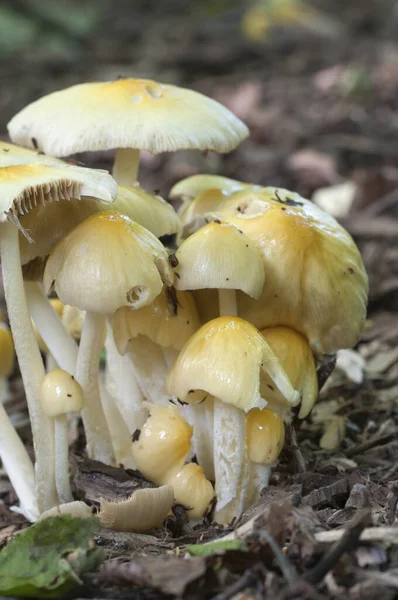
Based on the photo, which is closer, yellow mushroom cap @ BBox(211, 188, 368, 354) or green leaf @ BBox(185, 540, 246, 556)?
green leaf @ BBox(185, 540, 246, 556)

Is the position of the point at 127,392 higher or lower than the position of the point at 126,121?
lower

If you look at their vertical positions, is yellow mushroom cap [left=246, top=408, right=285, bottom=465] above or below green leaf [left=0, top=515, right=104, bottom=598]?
below

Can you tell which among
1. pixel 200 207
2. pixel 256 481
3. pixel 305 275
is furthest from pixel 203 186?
pixel 256 481

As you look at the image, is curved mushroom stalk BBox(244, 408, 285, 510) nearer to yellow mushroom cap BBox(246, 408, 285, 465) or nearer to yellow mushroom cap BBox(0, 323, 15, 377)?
yellow mushroom cap BBox(246, 408, 285, 465)

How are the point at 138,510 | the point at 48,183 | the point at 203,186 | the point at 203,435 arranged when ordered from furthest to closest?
the point at 203,186
the point at 203,435
the point at 138,510
the point at 48,183

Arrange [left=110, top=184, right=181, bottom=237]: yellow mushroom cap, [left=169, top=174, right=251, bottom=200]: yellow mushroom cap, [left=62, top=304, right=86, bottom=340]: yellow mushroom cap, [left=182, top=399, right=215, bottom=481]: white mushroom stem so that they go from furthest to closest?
[left=62, top=304, right=86, bottom=340]: yellow mushroom cap, [left=169, top=174, right=251, bottom=200]: yellow mushroom cap, [left=182, top=399, right=215, bottom=481]: white mushroom stem, [left=110, top=184, right=181, bottom=237]: yellow mushroom cap

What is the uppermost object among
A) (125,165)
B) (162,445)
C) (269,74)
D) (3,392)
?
(125,165)

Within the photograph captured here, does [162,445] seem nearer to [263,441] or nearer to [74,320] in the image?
[263,441]

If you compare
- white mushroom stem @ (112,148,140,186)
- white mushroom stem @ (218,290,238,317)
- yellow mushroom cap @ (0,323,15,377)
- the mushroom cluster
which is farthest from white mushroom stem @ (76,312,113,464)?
yellow mushroom cap @ (0,323,15,377)
